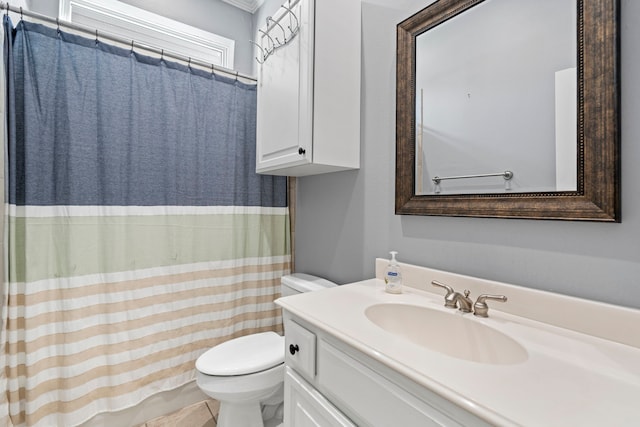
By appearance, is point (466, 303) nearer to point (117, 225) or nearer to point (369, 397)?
point (369, 397)

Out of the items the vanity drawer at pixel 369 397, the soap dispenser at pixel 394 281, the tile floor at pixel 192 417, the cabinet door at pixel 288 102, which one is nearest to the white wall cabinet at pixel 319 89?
the cabinet door at pixel 288 102

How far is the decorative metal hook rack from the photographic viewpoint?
1.36 metres

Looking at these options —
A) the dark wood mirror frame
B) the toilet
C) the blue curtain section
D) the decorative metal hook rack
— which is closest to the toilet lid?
the toilet

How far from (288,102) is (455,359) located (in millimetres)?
1212

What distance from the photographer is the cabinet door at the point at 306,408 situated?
81 cm

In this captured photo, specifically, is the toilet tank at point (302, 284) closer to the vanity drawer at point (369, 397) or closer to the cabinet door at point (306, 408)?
the cabinet door at point (306, 408)

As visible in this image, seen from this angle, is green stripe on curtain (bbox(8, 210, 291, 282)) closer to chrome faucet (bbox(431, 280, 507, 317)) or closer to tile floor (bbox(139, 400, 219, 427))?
tile floor (bbox(139, 400, 219, 427))

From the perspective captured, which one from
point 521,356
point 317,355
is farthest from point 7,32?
point 521,356

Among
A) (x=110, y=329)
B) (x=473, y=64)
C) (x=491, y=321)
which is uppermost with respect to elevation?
(x=473, y=64)

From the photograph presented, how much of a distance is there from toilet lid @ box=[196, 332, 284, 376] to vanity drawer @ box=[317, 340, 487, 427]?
0.55 m

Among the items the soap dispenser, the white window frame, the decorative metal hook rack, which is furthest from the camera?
the white window frame

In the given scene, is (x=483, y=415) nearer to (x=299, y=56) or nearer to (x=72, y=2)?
(x=299, y=56)

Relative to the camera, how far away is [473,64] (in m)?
1.03

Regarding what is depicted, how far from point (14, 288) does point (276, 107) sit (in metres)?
1.37
